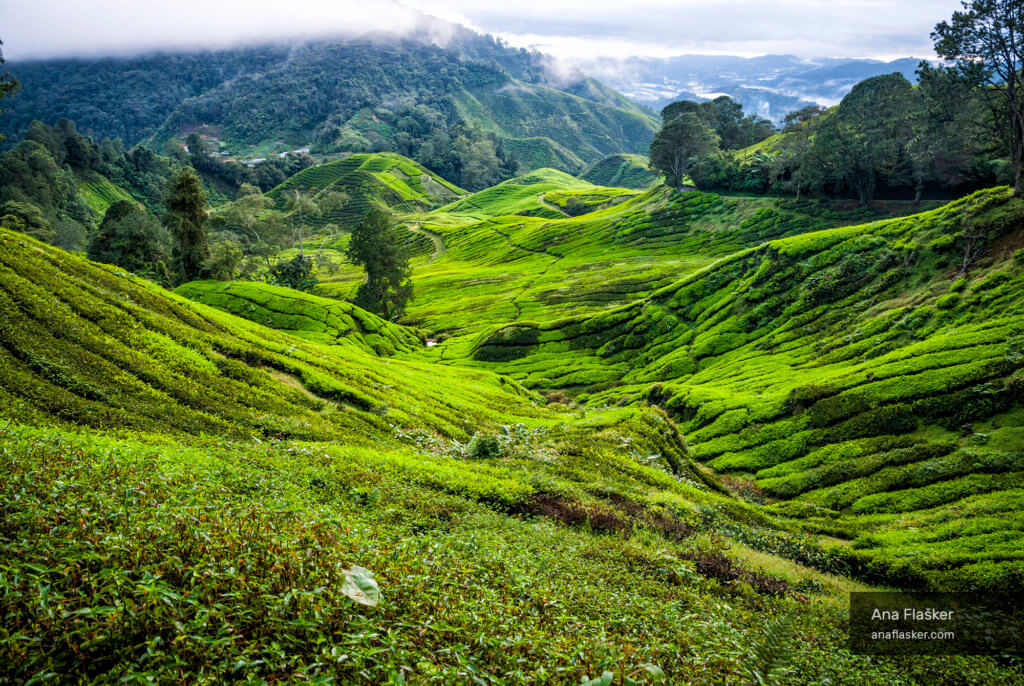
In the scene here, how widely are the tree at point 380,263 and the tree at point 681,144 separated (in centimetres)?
8666

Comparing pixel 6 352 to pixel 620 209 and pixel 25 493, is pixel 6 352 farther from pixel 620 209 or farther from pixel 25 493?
pixel 620 209

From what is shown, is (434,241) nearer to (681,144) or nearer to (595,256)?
(595,256)

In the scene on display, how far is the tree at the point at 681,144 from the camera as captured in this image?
13262 centimetres

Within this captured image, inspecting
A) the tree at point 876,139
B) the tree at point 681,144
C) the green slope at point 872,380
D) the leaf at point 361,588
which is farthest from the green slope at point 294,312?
the tree at point 681,144

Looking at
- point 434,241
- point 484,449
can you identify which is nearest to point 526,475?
point 484,449

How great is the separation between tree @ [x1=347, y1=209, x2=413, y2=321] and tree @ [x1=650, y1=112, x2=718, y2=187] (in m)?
86.7

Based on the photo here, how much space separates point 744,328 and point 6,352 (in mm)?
56713

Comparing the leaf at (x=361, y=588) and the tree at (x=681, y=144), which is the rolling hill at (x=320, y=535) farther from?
the tree at (x=681, y=144)

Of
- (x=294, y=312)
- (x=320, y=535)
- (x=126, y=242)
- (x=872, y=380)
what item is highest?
(x=320, y=535)

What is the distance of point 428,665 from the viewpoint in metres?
6.84

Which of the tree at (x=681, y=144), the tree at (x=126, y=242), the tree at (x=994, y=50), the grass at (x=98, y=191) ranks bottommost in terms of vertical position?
the tree at (x=126, y=242)

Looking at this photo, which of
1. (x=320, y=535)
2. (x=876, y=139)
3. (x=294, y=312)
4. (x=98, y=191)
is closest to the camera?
(x=320, y=535)

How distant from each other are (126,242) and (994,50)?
368 feet

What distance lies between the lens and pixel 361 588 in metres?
8.04
